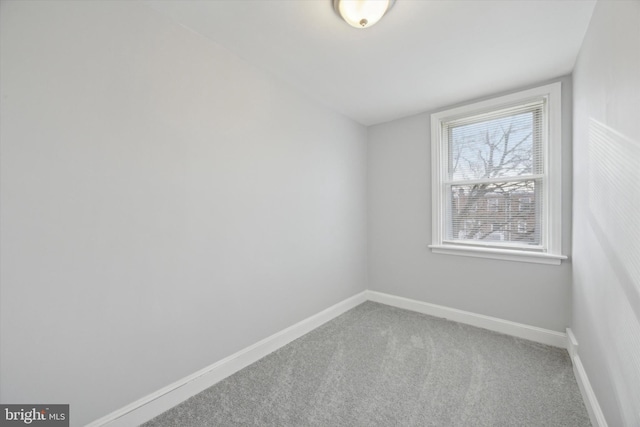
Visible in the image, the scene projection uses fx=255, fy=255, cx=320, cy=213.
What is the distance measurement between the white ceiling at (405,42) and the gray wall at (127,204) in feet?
0.70

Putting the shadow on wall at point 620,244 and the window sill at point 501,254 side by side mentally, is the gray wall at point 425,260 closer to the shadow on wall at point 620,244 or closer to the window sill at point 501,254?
the window sill at point 501,254

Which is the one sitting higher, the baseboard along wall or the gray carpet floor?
the baseboard along wall

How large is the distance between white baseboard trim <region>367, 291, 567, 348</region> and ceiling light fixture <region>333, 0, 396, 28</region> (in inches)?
108

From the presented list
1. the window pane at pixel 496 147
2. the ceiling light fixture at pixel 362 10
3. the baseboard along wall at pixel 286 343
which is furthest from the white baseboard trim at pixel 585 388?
the ceiling light fixture at pixel 362 10

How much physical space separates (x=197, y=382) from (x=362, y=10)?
2.48 meters

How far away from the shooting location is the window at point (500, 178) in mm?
2270

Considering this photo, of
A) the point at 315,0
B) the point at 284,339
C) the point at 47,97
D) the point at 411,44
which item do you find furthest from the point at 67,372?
the point at 411,44

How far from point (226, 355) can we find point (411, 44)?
259 cm

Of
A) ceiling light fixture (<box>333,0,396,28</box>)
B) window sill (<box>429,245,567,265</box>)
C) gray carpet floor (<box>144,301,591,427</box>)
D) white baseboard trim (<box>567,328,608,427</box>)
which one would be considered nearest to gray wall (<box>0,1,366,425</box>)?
gray carpet floor (<box>144,301,591,427</box>)

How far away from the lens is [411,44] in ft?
5.86

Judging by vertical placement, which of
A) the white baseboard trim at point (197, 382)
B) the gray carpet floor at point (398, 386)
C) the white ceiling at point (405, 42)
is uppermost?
the white ceiling at point (405, 42)

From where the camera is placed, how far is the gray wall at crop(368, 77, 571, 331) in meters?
2.23

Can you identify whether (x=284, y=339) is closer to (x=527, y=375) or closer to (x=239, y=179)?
(x=239, y=179)

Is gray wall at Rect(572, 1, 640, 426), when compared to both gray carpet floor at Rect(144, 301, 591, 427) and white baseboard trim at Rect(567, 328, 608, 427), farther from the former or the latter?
gray carpet floor at Rect(144, 301, 591, 427)
